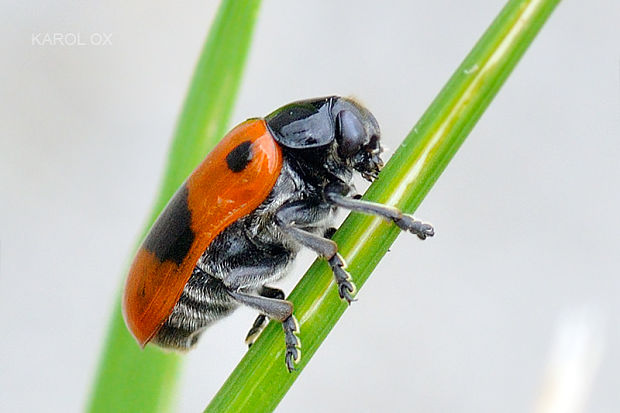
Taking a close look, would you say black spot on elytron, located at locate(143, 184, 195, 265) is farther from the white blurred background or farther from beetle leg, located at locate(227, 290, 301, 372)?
the white blurred background

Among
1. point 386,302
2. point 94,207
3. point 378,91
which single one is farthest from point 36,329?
point 378,91

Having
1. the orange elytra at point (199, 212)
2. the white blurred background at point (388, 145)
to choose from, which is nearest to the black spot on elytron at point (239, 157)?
the orange elytra at point (199, 212)

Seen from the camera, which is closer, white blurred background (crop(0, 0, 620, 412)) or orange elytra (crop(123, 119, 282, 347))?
orange elytra (crop(123, 119, 282, 347))

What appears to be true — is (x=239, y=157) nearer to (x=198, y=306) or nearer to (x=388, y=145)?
(x=198, y=306)

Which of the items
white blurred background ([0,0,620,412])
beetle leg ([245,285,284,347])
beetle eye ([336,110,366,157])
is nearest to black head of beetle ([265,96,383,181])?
beetle eye ([336,110,366,157])

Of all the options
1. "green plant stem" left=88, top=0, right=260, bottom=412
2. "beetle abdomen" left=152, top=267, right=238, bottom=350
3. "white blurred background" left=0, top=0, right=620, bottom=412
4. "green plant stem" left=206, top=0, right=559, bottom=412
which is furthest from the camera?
"white blurred background" left=0, top=0, right=620, bottom=412
